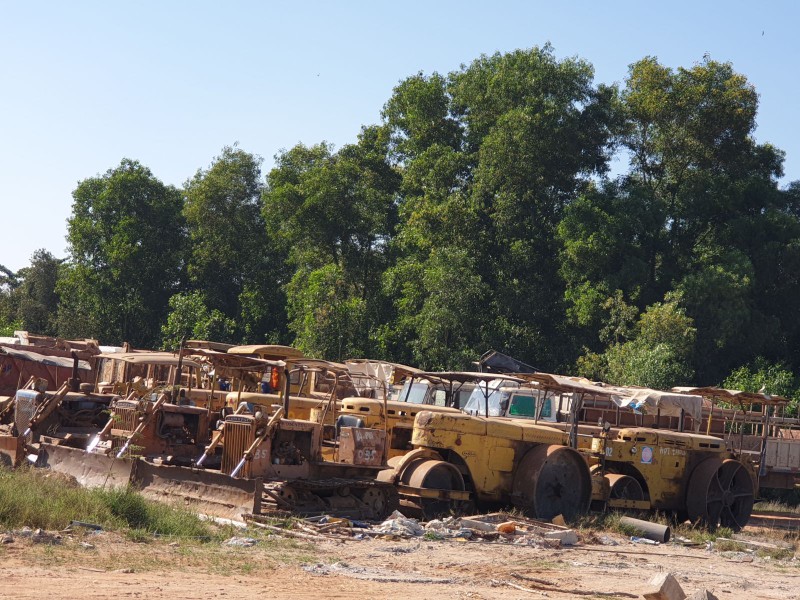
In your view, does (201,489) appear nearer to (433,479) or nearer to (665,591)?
(433,479)

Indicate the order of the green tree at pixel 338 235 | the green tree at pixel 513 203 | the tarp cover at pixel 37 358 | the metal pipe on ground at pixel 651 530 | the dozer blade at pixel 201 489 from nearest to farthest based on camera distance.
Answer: the dozer blade at pixel 201 489 → the metal pipe on ground at pixel 651 530 → the tarp cover at pixel 37 358 → the green tree at pixel 513 203 → the green tree at pixel 338 235

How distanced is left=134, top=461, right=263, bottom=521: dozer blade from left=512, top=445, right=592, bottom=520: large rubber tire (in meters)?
4.62

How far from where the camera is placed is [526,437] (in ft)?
57.0

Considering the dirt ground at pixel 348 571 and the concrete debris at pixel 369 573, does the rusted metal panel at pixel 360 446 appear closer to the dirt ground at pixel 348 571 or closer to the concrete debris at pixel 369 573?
the dirt ground at pixel 348 571

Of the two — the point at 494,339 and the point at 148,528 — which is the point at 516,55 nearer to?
the point at 494,339

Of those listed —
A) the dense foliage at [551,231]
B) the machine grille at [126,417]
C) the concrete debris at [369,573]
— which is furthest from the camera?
the dense foliage at [551,231]

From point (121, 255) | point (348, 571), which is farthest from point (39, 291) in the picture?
point (348, 571)

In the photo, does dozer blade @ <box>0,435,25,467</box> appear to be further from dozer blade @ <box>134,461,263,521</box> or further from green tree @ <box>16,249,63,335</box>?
green tree @ <box>16,249,63,335</box>

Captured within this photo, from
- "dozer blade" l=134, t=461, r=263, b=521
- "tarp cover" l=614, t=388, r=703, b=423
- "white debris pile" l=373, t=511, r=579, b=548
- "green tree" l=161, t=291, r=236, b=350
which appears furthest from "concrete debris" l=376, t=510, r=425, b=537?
"green tree" l=161, t=291, r=236, b=350

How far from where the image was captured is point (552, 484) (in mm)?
17266

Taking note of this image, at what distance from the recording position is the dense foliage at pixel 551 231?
118ft

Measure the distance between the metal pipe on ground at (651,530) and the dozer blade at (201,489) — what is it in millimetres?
6180

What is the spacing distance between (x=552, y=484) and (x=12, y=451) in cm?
912

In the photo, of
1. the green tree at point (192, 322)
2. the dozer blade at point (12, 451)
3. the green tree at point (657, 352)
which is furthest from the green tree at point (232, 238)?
the dozer blade at point (12, 451)
